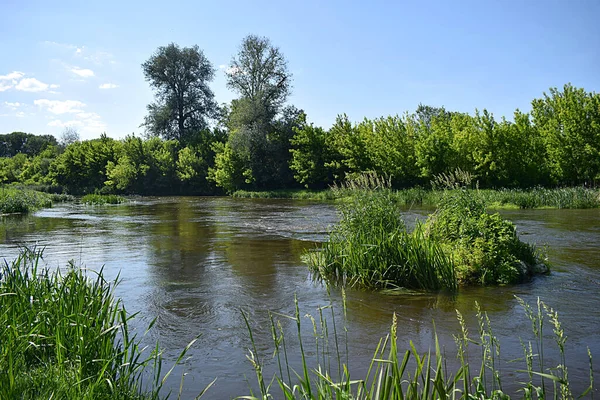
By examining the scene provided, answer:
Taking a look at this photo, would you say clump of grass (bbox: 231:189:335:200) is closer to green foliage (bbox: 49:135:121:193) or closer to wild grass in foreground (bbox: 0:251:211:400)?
green foliage (bbox: 49:135:121:193)

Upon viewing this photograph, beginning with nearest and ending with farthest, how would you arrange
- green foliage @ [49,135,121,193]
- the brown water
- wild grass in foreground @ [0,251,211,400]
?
wild grass in foreground @ [0,251,211,400]
the brown water
green foliage @ [49,135,121,193]

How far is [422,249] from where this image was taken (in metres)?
8.76

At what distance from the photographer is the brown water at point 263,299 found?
5.87 m

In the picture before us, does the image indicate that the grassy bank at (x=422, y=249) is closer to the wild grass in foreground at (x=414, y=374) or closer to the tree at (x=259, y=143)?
the wild grass in foreground at (x=414, y=374)

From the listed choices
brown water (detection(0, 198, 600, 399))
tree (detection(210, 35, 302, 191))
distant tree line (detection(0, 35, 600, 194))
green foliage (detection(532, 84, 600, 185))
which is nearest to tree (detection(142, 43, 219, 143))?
distant tree line (detection(0, 35, 600, 194))

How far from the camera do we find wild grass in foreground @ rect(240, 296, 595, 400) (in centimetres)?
283

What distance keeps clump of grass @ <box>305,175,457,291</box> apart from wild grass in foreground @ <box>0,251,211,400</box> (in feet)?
14.4

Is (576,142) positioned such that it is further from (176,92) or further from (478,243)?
(176,92)

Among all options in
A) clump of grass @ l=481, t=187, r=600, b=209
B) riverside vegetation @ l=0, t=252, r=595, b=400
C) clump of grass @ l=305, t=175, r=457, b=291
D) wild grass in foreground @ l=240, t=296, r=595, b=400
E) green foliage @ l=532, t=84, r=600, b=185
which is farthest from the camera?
green foliage @ l=532, t=84, r=600, b=185

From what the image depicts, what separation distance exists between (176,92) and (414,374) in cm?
7180

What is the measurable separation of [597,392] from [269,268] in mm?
7606

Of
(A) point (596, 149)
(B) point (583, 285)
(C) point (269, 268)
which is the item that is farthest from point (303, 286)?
(A) point (596, 149)

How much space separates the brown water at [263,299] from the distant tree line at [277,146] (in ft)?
81.8

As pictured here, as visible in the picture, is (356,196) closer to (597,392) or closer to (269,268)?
(269,268)
